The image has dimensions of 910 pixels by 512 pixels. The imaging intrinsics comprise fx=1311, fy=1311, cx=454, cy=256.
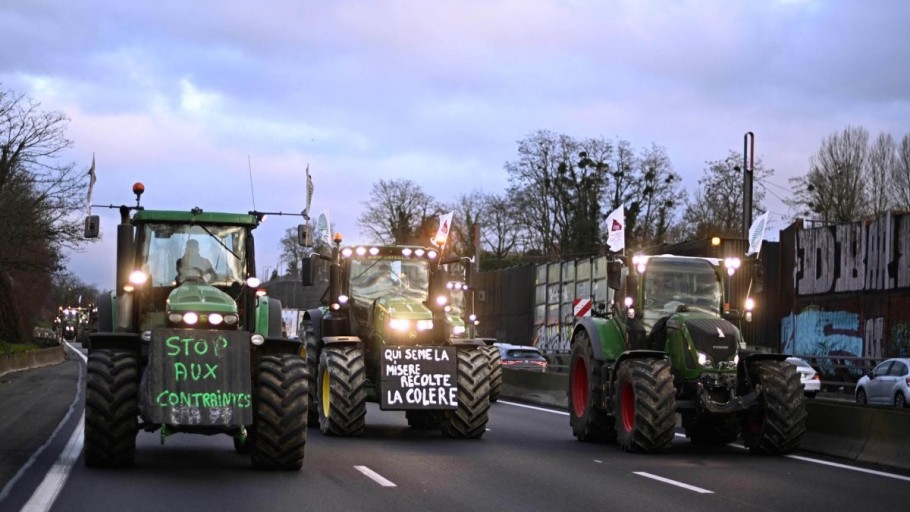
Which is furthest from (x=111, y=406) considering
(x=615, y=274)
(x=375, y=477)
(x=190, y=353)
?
(x=615, y=274)

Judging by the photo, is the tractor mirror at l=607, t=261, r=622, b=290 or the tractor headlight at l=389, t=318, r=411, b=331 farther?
the tractor headlight at l=389, t=318, r=411, b=331

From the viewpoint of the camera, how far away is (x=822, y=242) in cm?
4266

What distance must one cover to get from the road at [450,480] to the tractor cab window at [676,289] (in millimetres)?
2005

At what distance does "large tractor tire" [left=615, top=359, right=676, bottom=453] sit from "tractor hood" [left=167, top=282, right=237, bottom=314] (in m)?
5.43

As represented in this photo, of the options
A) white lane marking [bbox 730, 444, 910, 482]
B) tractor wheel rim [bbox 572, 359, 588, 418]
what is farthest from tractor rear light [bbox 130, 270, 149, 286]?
white lane marking [bbox 730, 444, 910, 482]

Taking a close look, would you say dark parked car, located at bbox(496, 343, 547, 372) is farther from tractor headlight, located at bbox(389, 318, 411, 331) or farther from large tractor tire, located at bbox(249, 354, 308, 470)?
large tractor tire, located at bbox(249, 354, 308, 470)

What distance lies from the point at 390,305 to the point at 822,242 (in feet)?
84.9

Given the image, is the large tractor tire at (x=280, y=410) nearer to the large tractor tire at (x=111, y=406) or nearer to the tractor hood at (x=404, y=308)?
the large tractor tire at (x=111, y=406)

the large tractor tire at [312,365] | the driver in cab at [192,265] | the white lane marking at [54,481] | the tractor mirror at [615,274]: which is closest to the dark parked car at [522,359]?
the large tractor tire at [312,365]

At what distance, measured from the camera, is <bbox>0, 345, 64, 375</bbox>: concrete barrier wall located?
46.8m

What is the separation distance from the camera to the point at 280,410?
13664mm

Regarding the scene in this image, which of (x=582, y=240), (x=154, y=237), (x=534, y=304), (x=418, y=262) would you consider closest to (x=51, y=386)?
(x=418, y=262)

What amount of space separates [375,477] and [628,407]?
5138 mm

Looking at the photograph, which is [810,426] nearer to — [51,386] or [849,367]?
[849,367]
